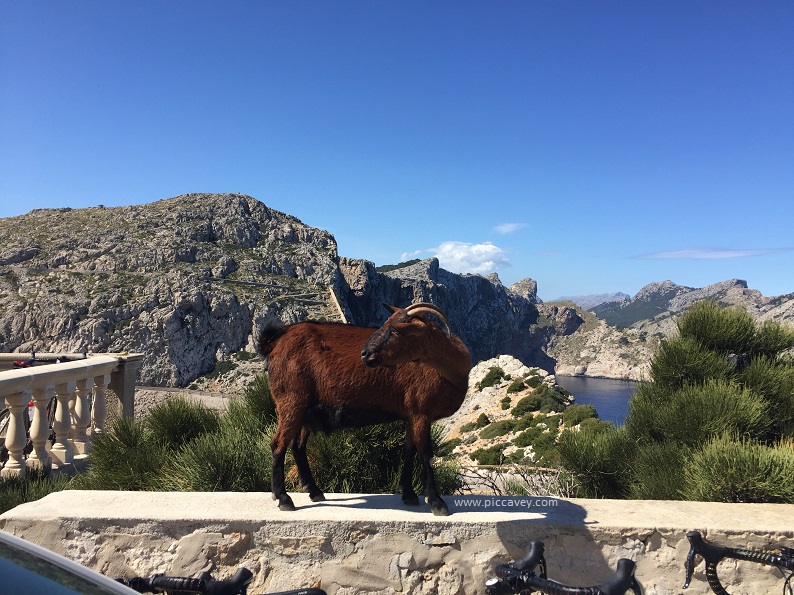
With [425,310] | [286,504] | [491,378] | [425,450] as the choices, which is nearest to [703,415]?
[425,450]

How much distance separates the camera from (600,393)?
116000 mm

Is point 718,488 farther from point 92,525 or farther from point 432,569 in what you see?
point 92,525

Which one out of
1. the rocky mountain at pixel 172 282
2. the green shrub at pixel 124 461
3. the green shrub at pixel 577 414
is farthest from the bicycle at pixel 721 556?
the rocky mountain at pixel 172 282

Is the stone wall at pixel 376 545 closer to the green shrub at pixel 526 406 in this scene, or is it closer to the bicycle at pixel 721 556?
the bicycle at pixel 721 556

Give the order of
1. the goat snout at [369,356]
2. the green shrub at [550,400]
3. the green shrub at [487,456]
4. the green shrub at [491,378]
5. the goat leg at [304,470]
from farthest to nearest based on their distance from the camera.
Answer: the green shrub at [491,378] → the green shrub at [550,400] → the green shrub at [487,456] → the goat leg at [304,470] → the goat snout at [369,356]

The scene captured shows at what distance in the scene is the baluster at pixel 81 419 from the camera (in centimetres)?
682

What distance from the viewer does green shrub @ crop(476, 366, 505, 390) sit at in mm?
33531

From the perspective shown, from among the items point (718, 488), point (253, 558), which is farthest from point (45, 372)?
point (718, 488)

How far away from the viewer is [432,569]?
11.3 feet

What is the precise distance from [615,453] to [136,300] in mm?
64844

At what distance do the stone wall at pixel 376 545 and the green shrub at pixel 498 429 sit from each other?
22.1 meters

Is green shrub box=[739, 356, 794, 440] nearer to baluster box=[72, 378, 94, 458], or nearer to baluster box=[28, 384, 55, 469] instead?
baluster box=[28, 384, 55, 469]

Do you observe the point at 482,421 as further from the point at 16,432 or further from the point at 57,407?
the point at 16,432

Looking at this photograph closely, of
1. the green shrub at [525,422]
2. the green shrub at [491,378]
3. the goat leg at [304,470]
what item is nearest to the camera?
the goat leg at [304,470]
